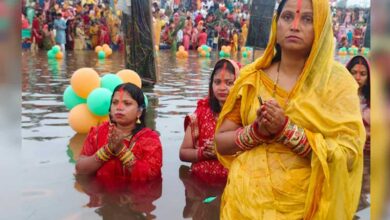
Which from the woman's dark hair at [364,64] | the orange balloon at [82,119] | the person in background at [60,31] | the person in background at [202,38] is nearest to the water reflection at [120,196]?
the orange balloon at [82,119]

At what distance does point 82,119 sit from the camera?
6012mm

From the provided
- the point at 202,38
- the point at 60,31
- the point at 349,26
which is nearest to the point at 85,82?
the point at 60,31

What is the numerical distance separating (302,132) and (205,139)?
2528 millimetres

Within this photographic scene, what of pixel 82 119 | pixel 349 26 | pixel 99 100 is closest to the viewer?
pixel 99 100

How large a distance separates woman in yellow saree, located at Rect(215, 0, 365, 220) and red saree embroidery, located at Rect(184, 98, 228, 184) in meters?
2.27

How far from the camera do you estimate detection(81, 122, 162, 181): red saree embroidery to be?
4.23 metres

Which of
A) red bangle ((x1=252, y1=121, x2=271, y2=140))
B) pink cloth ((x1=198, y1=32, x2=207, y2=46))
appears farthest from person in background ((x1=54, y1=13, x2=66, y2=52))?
red bangle ((x1=252, y1=121, x2=271, y2=140))

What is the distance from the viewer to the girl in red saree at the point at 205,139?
4.38 meters

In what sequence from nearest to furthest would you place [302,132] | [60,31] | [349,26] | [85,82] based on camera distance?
[302,132] < [85,82] < [60,31] < [349,26]

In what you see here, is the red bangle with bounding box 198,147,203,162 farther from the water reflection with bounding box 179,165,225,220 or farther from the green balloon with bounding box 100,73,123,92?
the green balloon with bounding box 100,73,123,92

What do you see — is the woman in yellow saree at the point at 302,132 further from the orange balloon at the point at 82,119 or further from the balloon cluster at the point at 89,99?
the orange balloon at the point at 82,119

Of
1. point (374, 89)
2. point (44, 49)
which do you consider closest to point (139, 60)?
point (374, 89)

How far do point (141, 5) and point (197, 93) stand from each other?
2.14m

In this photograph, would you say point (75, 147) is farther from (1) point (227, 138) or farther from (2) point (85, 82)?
(1) point (227, 138)
